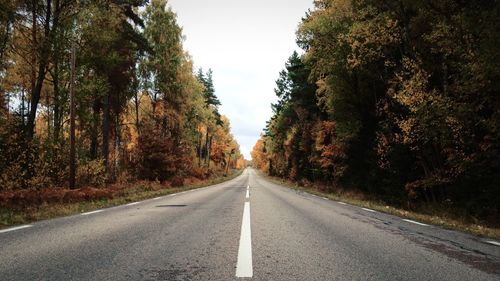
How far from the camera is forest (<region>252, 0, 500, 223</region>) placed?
11.5m

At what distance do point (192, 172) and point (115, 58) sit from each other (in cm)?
2552

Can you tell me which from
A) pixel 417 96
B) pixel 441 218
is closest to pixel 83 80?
pixel 417 96

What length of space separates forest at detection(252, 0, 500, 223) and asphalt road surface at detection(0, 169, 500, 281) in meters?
6.81

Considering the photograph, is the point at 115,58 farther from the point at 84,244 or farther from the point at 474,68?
the point at 474,68

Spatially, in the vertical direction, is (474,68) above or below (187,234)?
above

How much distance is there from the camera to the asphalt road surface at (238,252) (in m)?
3.64

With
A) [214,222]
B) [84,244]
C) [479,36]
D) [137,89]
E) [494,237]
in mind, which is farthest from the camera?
[137,89]

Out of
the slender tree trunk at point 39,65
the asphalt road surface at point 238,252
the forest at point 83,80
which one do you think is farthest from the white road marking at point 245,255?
the slender tree trunk at point 39,65

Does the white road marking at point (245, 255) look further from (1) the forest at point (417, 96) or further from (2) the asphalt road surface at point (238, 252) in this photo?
(1) the forest at point (417, 96)

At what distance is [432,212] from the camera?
13141mm

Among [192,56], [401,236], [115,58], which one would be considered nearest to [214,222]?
[401,236]

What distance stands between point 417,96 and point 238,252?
11617 millimetres

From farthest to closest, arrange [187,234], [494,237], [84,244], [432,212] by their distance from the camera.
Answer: [432,212]
[494,237]
[187,234]
[84,244]

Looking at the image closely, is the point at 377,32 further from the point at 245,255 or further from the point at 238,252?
the point at 245,255
